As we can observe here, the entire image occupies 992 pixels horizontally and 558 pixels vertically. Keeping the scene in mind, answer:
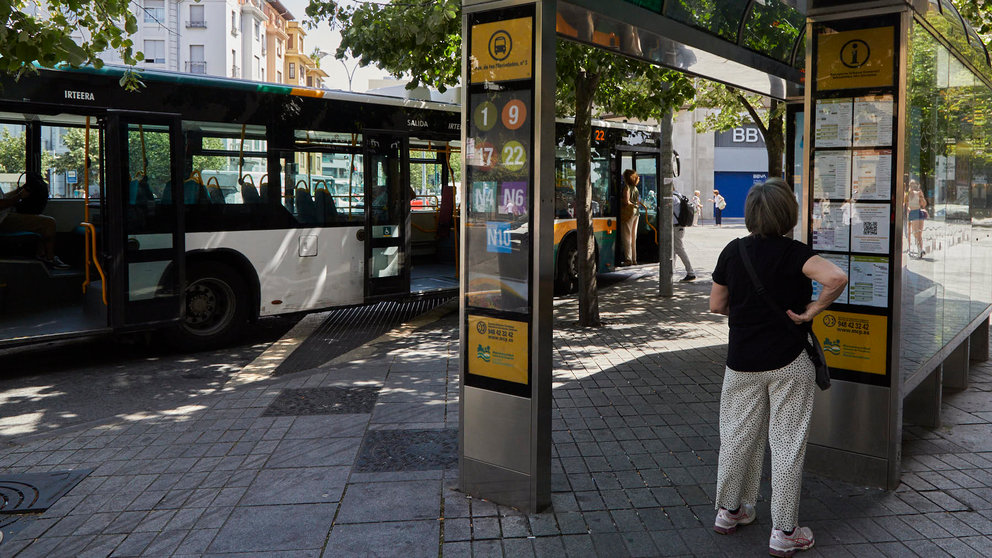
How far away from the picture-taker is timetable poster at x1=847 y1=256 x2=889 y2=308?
4.79 m

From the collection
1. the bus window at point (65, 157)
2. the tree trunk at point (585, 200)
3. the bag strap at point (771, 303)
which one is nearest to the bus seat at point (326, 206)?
the bus window at point (65, 157)

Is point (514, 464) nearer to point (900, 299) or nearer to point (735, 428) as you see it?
point (735, 428)

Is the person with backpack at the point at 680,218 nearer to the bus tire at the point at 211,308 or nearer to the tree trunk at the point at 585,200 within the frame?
the tree trunk at the point at 585,200

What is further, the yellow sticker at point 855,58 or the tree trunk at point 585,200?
the tree trunk at point 585,200

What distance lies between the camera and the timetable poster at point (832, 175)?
16.1 ft

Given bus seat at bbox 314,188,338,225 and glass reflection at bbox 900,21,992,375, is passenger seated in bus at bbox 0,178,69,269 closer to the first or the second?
bus seat at bbox 314,188,338,225

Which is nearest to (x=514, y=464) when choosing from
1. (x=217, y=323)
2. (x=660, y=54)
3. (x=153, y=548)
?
(x=153, y=548)

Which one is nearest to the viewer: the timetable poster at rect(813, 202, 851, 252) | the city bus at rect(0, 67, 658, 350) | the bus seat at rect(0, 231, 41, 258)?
the timetable poster at rect(813, 202, 851, 252)

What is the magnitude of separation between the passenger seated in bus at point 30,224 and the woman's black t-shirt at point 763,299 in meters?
8.23

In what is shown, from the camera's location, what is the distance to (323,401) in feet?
22.8

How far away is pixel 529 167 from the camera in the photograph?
4223 millimetres

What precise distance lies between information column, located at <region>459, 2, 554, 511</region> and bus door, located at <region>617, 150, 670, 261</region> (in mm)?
11617

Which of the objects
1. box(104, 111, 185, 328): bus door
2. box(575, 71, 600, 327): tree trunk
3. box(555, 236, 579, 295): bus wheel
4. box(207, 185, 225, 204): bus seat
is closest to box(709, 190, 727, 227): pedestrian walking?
box(555, 236, 579, 295): bus wheel

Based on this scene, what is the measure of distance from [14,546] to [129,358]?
5.39 m
